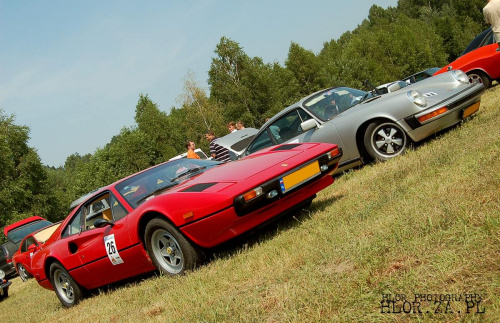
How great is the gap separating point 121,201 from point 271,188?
1.88m

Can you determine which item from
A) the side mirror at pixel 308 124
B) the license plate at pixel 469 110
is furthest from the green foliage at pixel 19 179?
the license plate at pixel 469 110

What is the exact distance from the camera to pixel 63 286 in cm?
665

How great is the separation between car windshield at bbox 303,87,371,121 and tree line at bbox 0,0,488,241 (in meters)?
30.5

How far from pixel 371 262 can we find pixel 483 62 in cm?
961

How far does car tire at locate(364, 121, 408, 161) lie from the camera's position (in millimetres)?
6797

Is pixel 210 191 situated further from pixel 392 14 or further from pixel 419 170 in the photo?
pixel 392 14

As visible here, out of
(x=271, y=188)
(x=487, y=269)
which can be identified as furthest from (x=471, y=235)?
(x=271, y=188)

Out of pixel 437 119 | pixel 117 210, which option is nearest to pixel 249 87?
pixel 437 119

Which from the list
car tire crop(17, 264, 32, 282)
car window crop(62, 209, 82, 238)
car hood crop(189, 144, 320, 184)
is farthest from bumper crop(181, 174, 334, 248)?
car tire crop(17, 264, 32, 282)

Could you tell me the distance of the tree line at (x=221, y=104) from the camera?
39875mm

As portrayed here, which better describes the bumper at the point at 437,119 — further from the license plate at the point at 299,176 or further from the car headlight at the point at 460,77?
the license plate at the point at 299,176

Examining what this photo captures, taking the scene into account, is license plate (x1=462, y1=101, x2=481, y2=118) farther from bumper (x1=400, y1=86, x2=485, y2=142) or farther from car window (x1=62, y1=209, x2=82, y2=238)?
car window (x1=62, y1=209, x2=82, y2=238)

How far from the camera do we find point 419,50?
52781 mm

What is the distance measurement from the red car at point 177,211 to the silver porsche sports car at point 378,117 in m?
1.68
